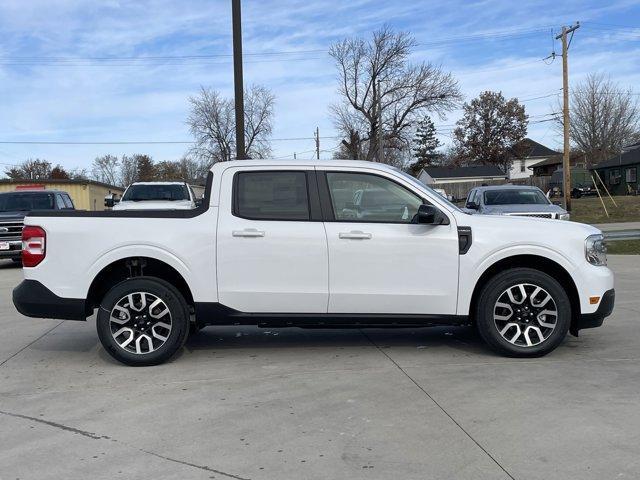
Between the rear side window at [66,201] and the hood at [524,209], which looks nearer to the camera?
the hood at [524,209]

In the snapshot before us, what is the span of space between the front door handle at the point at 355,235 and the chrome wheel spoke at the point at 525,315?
4.42 ft

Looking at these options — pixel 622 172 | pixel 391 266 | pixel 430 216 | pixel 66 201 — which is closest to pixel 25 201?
pixel 66 201

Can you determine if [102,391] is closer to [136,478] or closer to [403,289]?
[136,478]

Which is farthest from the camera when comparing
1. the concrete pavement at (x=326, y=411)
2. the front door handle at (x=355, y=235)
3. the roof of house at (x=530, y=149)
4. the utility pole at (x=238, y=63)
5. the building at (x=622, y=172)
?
the roof of house at (x=530, y=149)

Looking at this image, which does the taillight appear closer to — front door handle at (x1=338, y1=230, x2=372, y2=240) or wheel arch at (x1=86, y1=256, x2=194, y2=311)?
wheel arch at (x1=86, y1=256, x2=194, y2=311)

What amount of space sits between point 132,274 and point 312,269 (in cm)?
177

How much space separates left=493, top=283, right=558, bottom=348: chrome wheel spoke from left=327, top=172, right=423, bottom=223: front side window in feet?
3.86

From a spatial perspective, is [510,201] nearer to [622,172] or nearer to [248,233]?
[248,233]

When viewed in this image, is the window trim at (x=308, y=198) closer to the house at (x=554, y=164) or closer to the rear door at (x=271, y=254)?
the rear door at (x=271, y=254)

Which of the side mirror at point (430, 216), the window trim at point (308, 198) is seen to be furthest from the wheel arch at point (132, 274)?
the side mirror at point (430, 216)

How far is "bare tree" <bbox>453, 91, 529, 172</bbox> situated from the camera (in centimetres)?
8625

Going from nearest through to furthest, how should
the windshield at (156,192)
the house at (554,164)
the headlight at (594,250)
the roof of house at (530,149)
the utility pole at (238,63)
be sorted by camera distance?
the headlight at (594,250), the windshield at (156,192), the utility pole at (238,63), the house at (554,164), the roof of house at (530,149)

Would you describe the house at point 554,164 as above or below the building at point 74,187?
above

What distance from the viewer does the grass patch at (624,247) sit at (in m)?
15.9
